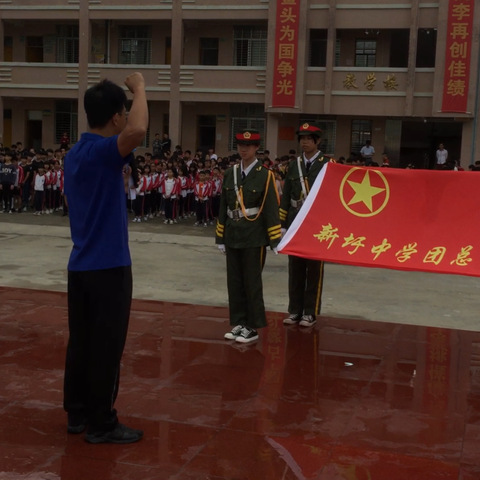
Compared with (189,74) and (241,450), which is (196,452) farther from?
(189,74)

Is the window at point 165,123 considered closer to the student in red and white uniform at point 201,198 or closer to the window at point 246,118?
the window at point 246,118

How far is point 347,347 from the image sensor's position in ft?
19.8

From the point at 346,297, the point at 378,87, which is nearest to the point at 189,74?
the point at 378,87

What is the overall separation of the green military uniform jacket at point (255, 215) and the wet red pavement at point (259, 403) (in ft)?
2.66

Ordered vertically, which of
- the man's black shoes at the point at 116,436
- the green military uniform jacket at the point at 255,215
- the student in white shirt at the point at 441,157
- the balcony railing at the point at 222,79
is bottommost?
the man's black shoes at the point at 116,436

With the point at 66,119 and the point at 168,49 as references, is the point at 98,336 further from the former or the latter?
the point at 66,119

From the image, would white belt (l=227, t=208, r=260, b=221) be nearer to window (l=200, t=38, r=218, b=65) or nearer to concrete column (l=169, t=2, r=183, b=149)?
concrete column (l=169, t=2, r=183, b=149)

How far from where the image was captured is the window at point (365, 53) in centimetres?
2642

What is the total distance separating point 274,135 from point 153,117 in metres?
5.64

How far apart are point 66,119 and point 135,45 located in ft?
13.1

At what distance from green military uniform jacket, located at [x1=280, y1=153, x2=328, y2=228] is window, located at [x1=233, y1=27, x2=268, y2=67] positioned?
2117 cm

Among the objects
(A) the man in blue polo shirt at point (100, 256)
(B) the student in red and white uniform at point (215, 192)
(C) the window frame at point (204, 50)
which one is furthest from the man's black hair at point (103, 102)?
(C) the window frame at point (204, 50)

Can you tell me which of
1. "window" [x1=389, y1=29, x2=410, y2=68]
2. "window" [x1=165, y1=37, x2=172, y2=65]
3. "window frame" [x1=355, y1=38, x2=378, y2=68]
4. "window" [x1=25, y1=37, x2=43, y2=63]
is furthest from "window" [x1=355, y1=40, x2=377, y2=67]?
"window" [x1=25, y1=37, x2=43, y2=63]

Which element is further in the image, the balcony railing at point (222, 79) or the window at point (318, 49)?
the window at point (318, 49)
